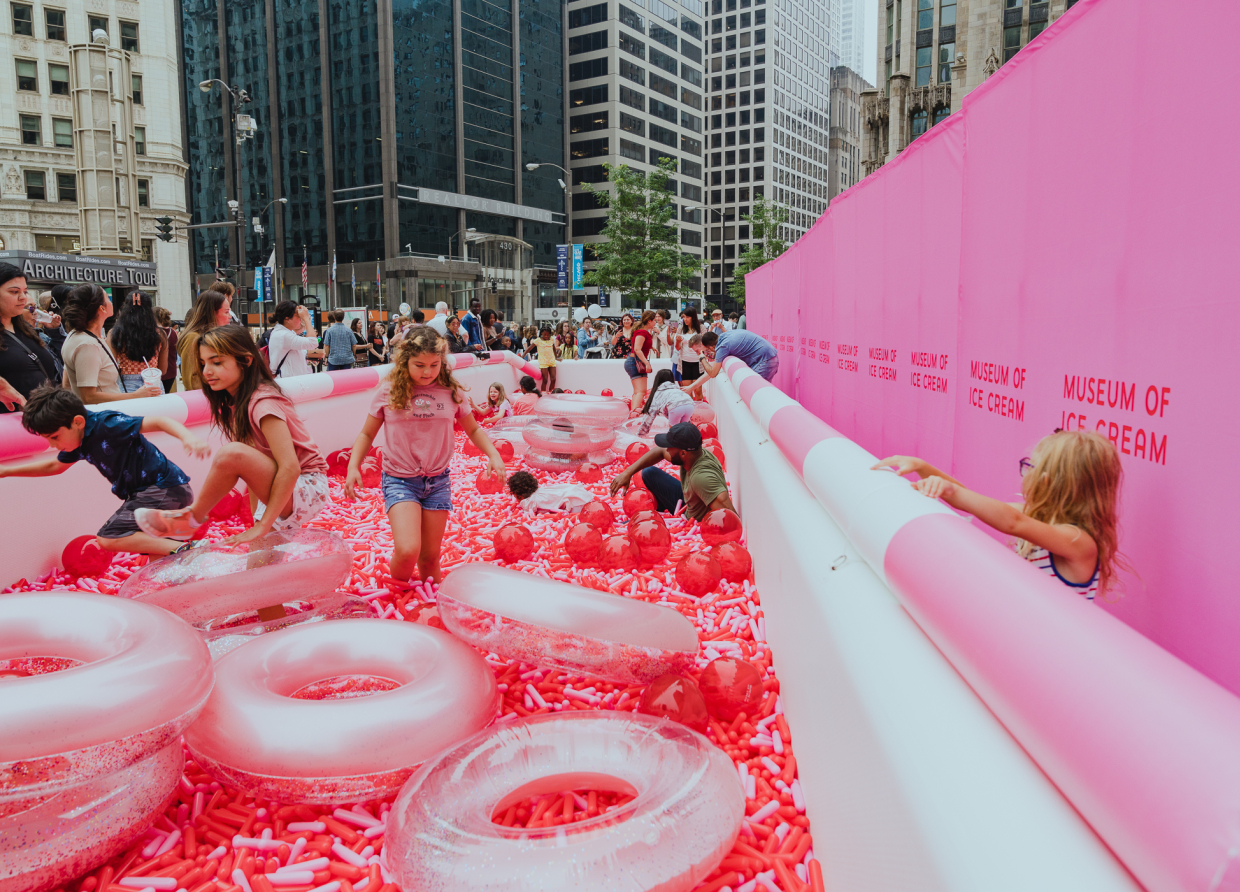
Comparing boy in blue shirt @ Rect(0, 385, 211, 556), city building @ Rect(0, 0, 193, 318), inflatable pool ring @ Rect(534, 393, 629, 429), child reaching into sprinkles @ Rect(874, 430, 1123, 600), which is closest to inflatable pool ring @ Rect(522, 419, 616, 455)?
inflatable pool ring @ Rect(534, 393, 629, 429)

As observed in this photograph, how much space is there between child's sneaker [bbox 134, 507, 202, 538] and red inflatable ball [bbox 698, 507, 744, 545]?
3.30 metres

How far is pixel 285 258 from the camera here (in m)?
66.2

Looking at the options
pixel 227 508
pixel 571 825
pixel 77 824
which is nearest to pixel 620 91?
pixel 227 508

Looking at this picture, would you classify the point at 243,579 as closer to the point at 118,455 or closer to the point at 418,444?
the point at 118,455

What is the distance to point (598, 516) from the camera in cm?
606

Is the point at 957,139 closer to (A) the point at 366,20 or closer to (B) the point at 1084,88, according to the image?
(B) the point at 1084,88

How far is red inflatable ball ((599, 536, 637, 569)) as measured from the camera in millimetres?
5211

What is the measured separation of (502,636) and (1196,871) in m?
2.79

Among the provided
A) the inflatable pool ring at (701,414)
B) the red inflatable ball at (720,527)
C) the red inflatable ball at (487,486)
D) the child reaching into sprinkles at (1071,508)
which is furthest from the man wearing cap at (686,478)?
the child reaching into sprinkles at (1071,508)

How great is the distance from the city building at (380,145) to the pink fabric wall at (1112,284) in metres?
58.9

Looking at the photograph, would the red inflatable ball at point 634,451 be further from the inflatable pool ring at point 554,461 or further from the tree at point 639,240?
Answer: the tree at point 639,240

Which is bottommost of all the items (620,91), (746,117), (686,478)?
(686,478)

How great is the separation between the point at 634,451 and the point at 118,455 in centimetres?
549

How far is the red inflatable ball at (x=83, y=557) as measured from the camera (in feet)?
16.0
